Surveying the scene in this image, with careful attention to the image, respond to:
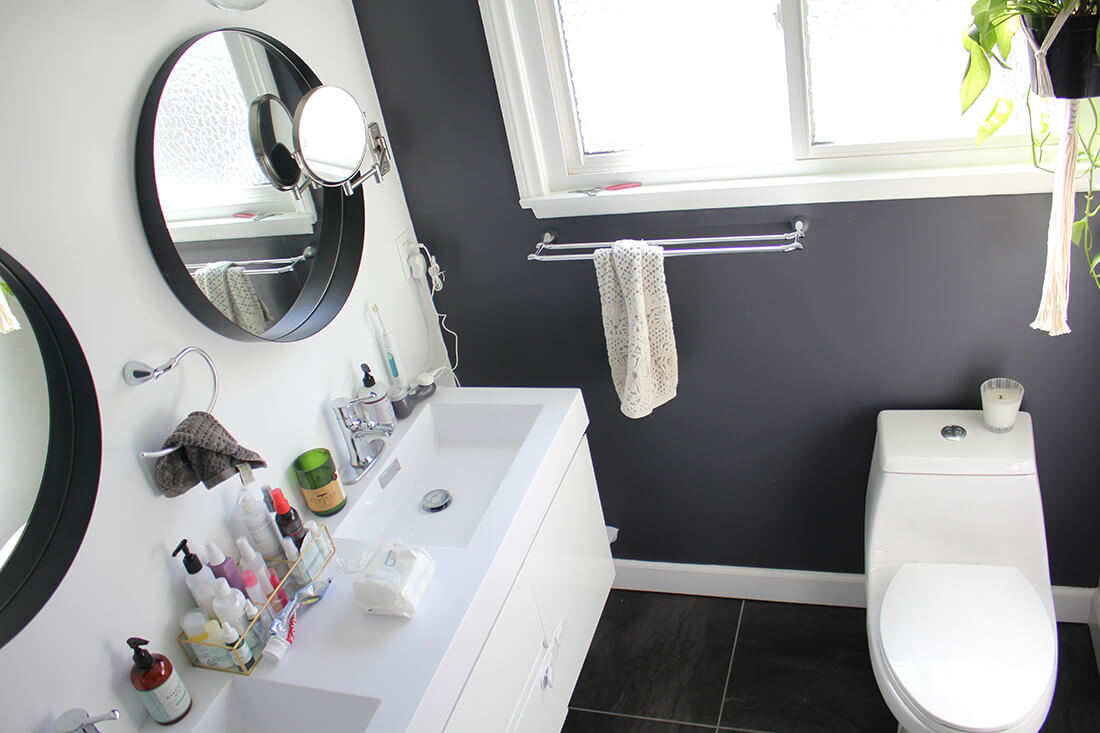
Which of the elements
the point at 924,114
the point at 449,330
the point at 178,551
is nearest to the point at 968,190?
the point at 924,114

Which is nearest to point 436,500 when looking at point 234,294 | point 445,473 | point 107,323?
point 445,473

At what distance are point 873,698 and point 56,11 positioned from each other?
7.12ft

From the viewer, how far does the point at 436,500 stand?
5.84 ft

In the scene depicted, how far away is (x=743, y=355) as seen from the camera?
6.61 feet

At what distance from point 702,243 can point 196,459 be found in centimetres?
117

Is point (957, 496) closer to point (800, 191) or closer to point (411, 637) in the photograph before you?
point (800, 191)

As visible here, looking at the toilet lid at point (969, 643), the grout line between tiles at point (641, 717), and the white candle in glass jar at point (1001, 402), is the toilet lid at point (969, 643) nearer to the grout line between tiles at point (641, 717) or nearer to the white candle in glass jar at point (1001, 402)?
the white candle in glass jar at point (1001, 402)

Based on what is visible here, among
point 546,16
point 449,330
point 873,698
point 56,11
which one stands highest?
point 56,11

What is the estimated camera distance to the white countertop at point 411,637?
→ 129 cm

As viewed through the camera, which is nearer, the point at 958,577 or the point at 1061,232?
the point at 1061,232

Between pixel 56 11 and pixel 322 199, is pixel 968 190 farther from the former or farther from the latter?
pixel 56 11

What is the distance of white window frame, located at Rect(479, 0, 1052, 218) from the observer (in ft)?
5.40

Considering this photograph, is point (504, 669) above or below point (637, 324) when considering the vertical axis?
below

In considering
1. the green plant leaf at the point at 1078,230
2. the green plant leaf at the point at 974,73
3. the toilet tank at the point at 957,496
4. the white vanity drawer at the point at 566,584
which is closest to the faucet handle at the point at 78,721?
the white vanity drawer at the point at 566,584
